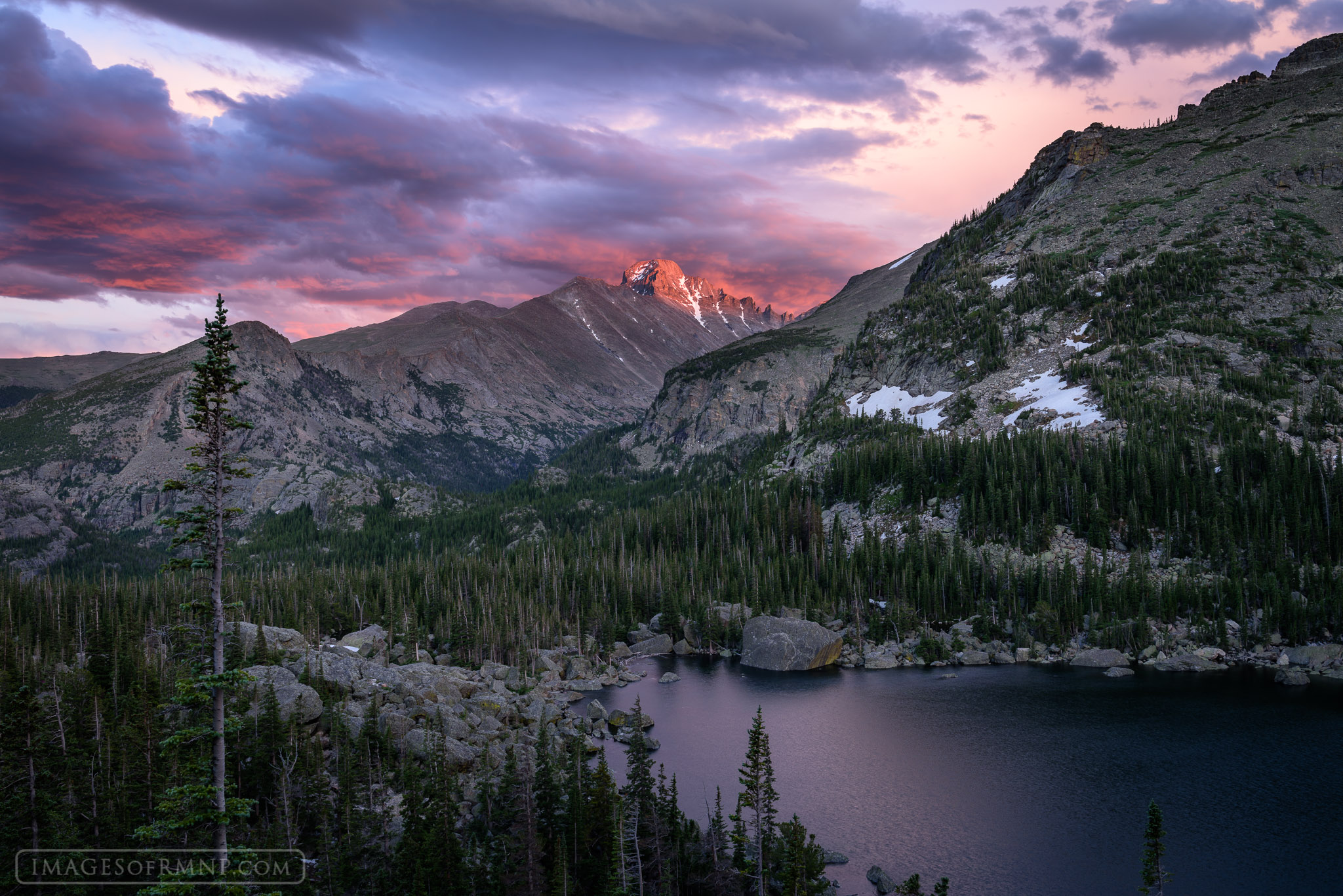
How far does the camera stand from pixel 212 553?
2183 centimetres

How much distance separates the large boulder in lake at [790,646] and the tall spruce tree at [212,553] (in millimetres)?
99733

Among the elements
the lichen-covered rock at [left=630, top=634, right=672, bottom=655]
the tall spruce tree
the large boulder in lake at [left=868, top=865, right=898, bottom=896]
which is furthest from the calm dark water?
the tall spruce tree

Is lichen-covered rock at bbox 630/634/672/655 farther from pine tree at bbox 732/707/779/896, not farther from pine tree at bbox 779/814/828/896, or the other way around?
pine tree at bbox 779/814/828/896

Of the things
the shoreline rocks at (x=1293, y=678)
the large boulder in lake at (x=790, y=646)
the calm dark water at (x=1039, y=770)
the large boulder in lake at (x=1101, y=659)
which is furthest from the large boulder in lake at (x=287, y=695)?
the shoreline rocks at (x=1293, y=678)

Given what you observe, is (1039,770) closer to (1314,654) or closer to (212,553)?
(1314,654)

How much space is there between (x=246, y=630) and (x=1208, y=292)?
21038 centimetres

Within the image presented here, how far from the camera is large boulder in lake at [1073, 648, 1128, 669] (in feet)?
350

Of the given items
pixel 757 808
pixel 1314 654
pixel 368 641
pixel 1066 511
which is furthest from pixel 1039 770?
pixel 1066 511

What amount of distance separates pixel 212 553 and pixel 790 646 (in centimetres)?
10208

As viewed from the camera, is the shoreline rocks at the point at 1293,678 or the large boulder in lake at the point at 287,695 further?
the shoreline rocks at the point at 1293,678

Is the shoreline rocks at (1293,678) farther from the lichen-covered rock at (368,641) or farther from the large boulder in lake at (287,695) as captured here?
the lichen-covered rock at (368,641)

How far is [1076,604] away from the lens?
11962 centimetres

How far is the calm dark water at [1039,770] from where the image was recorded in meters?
50.6

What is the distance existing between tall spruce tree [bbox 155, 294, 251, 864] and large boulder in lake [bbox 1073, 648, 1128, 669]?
369 ft
